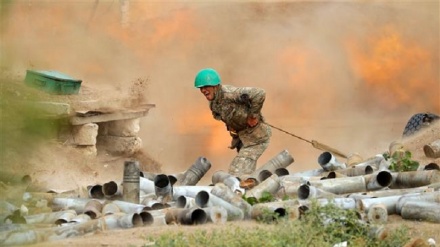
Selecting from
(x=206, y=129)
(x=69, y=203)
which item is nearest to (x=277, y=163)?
(x=69, y=203)

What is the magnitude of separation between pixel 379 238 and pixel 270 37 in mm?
15447

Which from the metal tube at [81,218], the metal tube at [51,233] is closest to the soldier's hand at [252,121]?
the metal tube at [81,218]

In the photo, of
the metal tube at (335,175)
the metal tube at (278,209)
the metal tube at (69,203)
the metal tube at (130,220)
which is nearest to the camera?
the metal tube at (278,209)

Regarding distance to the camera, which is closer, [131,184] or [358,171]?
[131,184]

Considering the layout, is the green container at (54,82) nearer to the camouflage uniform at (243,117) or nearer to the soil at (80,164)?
the soil at (80,164)

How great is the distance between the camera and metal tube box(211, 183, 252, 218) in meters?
10.8

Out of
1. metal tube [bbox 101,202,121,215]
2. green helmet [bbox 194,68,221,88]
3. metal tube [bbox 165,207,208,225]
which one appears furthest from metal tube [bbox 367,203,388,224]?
green helmet [bbox 194,68,221,88]

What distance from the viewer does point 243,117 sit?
14.8m

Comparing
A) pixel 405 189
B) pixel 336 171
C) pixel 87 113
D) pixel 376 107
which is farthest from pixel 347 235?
pixel 376 107

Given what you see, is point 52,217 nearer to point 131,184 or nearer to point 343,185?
point 131,184

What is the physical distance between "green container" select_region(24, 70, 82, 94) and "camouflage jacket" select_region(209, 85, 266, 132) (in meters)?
3.36

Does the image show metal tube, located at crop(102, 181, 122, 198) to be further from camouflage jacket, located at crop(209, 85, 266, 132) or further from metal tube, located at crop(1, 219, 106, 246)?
camouflage jacket, located at crop(209, 85, 266, 132)

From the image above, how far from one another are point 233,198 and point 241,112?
12.4ft

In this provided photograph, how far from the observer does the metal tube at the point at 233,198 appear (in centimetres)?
1083
